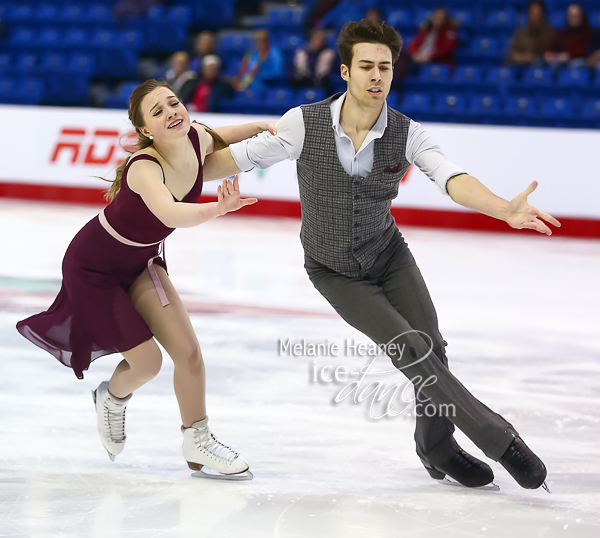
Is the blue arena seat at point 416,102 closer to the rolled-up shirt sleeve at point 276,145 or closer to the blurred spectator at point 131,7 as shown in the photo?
the blurred spectator at point 131,7

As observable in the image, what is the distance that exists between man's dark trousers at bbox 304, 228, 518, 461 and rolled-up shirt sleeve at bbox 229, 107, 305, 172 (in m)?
0.39

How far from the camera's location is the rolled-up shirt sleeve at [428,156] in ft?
9.25

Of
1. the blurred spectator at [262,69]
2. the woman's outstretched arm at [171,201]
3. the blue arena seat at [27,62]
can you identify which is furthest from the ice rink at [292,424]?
the blue arena seat at [27,62]

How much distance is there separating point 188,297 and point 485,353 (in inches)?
77.1

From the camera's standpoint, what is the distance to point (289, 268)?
645 centimetres

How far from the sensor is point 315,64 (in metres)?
9.62

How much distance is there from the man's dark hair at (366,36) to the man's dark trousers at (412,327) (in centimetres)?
66

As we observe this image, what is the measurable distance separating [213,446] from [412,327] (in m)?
0.81

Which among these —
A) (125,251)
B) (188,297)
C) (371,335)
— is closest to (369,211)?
(371,335)

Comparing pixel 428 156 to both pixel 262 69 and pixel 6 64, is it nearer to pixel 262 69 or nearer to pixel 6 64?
pixel 262 69

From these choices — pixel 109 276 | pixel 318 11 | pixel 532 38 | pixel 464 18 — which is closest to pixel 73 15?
pixel 318 11

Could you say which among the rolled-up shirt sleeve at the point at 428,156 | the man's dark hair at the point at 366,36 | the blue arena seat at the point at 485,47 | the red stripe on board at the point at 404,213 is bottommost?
the red stripe on board at the point at 404,213

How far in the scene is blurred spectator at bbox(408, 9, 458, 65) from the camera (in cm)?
944

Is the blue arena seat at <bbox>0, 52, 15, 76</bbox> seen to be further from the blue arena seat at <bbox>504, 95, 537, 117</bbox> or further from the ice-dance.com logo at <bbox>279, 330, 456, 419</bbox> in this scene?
the ice-dance.com logo at <bbox>279, 330, 456, 419</bbox>
